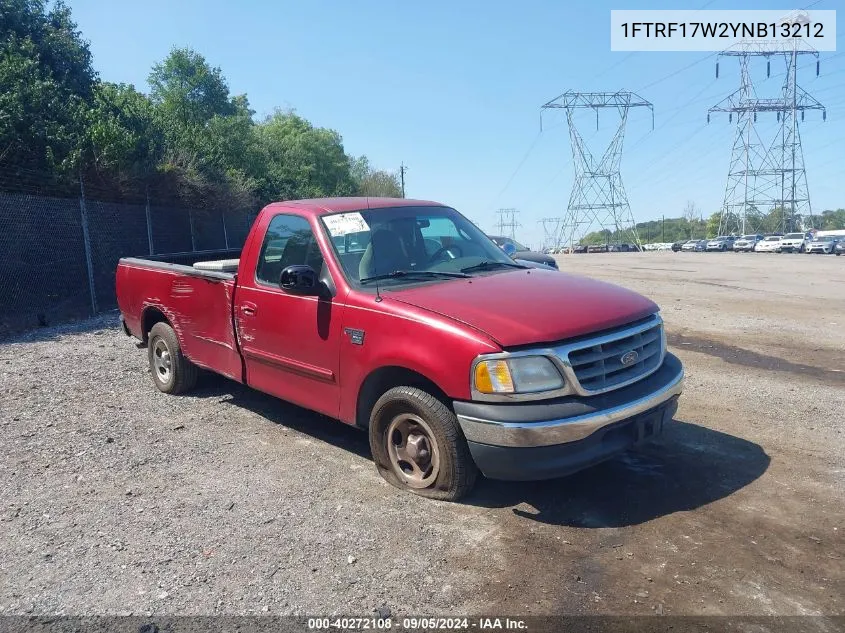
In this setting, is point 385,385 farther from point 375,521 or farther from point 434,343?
point 375,521

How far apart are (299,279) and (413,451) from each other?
4.65 feet

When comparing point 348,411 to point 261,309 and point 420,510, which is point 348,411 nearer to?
point 420,510

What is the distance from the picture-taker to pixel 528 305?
402 cm

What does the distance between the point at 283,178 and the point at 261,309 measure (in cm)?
2768

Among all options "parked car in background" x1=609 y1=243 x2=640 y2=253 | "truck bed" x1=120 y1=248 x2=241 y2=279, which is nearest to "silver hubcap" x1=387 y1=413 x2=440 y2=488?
"truck bed" x1=120 y1=248 x2=241 y2=279

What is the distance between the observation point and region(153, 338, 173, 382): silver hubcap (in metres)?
6.73

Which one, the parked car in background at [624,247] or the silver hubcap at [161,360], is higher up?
the silver hubcap at [161,360]

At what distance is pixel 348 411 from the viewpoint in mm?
4520

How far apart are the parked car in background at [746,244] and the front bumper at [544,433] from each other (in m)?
68.6

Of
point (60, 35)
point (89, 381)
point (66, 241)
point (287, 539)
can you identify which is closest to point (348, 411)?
point (287, 539)

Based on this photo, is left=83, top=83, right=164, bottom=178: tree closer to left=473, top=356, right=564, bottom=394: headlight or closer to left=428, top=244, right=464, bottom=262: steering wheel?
left=428, top=244, right=464, bottom=262: steering wheel

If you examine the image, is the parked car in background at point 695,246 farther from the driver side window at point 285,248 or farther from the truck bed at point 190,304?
the driver side window at point 285,248

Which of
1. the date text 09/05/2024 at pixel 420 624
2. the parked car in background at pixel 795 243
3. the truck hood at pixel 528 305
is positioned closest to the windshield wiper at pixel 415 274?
the truck hood at pixel 528 305

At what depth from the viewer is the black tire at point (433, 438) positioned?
3.89 meters
